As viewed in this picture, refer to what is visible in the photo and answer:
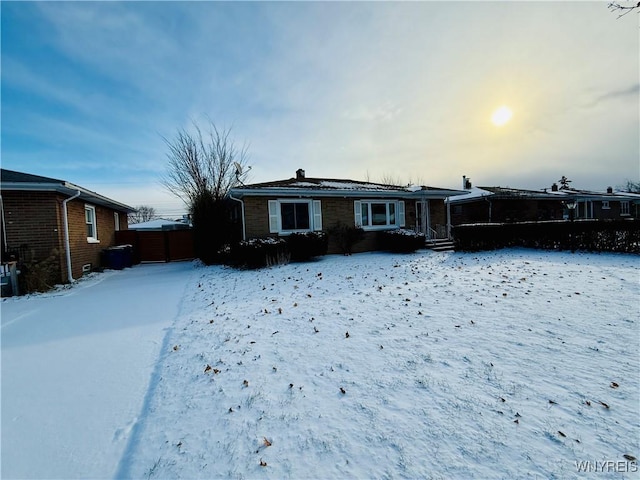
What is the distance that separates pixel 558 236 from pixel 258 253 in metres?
12.4

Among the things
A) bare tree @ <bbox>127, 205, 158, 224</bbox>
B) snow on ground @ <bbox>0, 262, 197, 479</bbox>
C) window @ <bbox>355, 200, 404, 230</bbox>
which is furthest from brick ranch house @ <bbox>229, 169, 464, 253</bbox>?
bare tree @ <bbox>127, 205, 158, 224</bbox>

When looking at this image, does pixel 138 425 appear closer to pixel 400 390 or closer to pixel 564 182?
pixel 400 390

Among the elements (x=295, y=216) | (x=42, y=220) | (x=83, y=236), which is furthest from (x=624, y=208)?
(x=42, y=220)

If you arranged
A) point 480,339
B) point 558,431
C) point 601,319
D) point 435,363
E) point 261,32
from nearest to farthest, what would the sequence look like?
point 558,431
point 435,363
point 480,339
point 601,319
point 261,32

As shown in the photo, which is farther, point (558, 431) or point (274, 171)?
point (274, 171)

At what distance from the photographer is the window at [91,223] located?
1183cm

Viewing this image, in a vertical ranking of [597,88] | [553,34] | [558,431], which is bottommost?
[558,431]

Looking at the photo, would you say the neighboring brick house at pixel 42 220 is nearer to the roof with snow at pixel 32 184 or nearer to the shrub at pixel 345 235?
the roof with snow at pixel 32 184

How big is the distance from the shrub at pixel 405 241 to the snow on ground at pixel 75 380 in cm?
1005

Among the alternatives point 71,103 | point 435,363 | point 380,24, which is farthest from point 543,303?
point 71,103

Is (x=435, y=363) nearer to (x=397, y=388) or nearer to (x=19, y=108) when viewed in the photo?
(x=397, y=388)

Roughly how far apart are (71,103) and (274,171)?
12511 mm

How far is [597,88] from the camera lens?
7754 mm

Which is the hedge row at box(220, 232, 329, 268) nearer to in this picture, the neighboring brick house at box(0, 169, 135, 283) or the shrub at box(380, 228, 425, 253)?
the shrub at box(380, 228, 425, 253)
